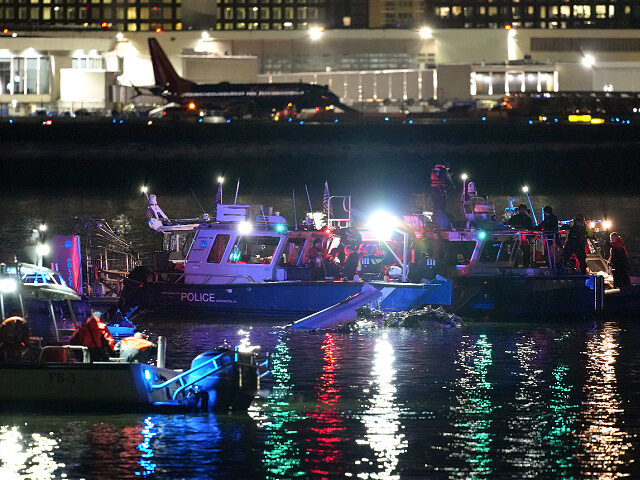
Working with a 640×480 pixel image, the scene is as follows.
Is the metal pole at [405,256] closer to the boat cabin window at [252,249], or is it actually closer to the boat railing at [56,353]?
the boat cabin window at [252,249]

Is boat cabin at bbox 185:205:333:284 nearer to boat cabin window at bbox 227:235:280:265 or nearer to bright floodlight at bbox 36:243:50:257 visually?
boat cabin window at bbox 227:235:280:265

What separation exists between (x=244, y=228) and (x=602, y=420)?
1389 cm

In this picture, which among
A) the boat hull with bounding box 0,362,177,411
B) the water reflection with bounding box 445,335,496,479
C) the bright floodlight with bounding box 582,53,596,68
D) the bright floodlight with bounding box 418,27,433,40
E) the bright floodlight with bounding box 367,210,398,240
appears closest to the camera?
the water reflection with bounding box 445,335,496,479

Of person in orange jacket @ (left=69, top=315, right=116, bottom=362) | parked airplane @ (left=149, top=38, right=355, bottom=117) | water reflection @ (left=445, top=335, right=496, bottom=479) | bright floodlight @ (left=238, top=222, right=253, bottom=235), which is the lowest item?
water reflection @ (left=445, top=335, right=496, bottom=479)

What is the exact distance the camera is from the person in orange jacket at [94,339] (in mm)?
19078

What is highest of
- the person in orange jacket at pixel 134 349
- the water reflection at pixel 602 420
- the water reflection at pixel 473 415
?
the person in orange jacket at pixel 134 349

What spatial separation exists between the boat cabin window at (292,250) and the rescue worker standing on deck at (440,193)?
3.32 metres

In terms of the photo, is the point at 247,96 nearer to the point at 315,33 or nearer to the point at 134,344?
the point at 315,33

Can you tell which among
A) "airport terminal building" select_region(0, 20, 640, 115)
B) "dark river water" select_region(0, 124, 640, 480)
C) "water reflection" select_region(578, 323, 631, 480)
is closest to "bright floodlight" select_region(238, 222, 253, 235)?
"dark river water" select_region(0, 124, 640, 480)

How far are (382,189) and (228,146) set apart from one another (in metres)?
10.3

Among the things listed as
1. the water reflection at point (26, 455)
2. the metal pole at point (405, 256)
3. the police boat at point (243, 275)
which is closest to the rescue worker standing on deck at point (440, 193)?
the metal pole at point (405, 256)

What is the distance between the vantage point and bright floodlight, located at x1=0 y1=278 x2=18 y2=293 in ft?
64.3

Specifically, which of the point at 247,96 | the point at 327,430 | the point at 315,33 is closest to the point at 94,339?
the point at 327,430

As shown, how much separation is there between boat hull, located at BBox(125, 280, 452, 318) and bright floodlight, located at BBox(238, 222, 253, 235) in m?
1.25
